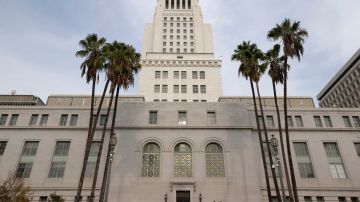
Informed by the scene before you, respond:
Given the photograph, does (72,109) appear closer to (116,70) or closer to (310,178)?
(116,70)

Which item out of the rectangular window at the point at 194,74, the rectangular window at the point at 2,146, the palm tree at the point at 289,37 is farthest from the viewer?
the rectangular window at the point at 194,74

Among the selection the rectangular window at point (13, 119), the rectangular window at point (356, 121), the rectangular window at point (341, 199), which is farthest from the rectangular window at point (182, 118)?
the rectangular window at point (356, 121)

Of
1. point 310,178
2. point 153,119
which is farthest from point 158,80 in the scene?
point 310,178

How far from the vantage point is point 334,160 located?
3747cm

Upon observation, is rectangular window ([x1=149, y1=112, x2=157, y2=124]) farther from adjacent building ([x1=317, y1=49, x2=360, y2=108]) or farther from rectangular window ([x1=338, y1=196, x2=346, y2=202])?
adjacent building ([x1=317, y1=49, x2=360, y2=108])

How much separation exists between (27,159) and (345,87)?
93.8m

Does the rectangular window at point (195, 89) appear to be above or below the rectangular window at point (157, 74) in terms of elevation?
below

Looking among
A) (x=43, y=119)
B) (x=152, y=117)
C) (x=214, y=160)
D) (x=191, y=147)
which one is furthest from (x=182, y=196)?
(x=43, y=119)

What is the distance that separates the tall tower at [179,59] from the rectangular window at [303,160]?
23.8 meters

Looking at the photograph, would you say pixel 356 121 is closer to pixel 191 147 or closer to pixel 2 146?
pixel 191 147

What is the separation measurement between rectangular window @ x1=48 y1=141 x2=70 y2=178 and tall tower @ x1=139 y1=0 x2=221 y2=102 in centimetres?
2388

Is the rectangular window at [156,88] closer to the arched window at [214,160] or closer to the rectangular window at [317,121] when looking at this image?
the arched window at [214,160]

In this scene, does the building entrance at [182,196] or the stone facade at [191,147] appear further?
the stone facade at [191,147]

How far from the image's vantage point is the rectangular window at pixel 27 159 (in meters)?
35.4
